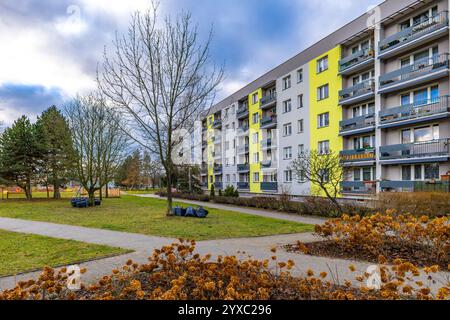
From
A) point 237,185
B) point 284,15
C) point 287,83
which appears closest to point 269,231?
point 284,15

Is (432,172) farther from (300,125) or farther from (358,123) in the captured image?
(300,125)

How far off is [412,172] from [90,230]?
19937 mm

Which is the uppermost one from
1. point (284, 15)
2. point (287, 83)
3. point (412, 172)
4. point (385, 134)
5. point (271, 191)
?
point (287, 83)

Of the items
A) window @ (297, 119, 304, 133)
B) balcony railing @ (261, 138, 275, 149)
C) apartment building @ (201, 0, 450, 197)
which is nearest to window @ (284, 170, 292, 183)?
apartment building @ (201, 0, 450, 197)

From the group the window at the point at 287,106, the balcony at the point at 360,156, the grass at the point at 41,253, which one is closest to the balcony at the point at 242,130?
the window at the point at 287,106

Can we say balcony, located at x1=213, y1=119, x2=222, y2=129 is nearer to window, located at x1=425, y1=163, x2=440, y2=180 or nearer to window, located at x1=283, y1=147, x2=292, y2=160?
window, located at x1=283, y1=147, x2=292, y2=160

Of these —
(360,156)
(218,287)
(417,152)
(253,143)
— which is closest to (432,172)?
(417,152)

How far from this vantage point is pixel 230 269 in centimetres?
392

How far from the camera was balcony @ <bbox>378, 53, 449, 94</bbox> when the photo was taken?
1806cm

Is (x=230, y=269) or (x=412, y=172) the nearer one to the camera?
(x=230, y=269)

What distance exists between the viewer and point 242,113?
40375 mm

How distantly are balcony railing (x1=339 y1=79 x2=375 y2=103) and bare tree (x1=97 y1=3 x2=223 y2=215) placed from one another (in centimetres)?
1371
